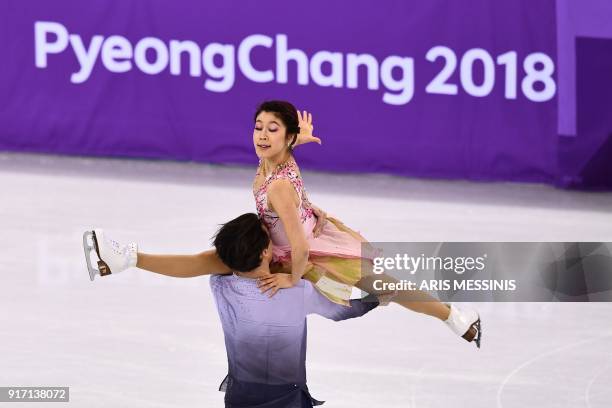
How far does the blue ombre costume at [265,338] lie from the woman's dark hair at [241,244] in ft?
0.22

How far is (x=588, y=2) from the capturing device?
9.36 meters

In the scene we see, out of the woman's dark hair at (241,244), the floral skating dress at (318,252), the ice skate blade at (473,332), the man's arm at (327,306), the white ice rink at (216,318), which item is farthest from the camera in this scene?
the white ice rink at (216,318)

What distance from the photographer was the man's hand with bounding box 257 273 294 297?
4828mm

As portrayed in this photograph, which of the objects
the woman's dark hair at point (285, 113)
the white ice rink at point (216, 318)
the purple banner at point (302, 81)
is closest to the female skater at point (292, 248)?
the woman's dark hair at point (285, 113)

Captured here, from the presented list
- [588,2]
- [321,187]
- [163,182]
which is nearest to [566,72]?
[588,2]

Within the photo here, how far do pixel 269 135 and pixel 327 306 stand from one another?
0.67m

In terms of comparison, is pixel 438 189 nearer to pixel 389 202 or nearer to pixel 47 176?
pixel 389 202

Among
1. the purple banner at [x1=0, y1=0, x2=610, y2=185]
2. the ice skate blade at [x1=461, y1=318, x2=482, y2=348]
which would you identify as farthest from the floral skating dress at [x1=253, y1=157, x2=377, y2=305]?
the purple banner at [x1=0, y1=0, x2=610, y2=185]

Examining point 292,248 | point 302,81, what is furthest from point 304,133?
point 302,81

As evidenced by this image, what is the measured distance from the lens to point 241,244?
15.9ft

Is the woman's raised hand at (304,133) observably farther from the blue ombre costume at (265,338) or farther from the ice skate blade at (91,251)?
the ice skate blade at (91,251)

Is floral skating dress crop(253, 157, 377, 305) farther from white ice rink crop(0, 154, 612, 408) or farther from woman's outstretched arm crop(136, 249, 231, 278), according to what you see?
white ice rink crop(0, 154, 612, 408)

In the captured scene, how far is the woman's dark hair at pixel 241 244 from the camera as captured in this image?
483cm

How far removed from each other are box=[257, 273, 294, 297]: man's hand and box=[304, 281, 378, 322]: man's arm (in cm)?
10
